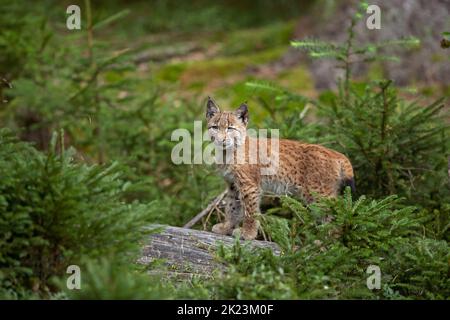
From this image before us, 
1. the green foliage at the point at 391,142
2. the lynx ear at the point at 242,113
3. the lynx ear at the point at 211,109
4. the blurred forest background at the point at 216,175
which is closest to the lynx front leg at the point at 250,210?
the blurred forest background at the point at 216,175

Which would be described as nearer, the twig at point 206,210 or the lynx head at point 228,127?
the lynx head at point 228,127

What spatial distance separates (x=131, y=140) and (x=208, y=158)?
8.24ft

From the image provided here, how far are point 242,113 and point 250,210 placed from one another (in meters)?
0.94

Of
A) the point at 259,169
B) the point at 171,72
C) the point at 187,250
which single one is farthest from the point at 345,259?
the point at 171,72

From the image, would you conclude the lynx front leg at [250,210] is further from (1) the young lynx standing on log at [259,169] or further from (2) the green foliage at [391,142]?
(2) the green foliage at [391,142]

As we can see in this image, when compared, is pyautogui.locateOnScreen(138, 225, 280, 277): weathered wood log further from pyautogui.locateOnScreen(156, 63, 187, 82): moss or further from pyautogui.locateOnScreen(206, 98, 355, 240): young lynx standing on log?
pyautogui.locateOnScreen(156, 63, 187, 82): moss

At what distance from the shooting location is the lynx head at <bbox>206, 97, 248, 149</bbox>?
22.5 feet

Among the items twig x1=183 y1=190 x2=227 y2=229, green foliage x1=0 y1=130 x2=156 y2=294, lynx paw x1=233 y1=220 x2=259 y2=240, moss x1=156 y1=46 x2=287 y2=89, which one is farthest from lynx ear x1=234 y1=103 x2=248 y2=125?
moss x1=156 y1=46 x2=287 y2=89

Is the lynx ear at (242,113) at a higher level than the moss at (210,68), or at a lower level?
lower

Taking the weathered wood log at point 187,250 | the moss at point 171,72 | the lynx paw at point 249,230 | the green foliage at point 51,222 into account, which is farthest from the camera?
the moss at point 171,72

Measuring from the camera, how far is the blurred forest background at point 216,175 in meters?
4.78

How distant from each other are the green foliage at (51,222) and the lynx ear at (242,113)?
2.27 m

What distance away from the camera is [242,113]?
275 inches
